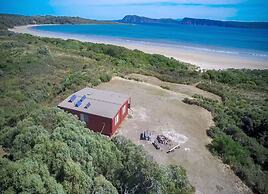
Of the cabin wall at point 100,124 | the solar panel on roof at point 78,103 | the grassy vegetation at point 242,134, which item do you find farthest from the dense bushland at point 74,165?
the solar panel on roof at point 78,103

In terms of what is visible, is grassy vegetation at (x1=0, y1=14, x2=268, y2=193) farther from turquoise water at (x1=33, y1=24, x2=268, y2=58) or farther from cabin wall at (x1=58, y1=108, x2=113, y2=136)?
turquoise water at (x1=33, y1=24, x2=268, y2=58)

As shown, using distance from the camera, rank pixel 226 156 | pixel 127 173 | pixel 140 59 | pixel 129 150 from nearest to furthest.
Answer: pixel 127 173, pixel 129 150, pixel 226 156, pixel 140 59

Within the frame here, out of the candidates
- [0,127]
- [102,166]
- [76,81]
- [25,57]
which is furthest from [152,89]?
[25,57]

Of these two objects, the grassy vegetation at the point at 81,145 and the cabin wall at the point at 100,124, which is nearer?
the grassy vegetation at the point at 81,145

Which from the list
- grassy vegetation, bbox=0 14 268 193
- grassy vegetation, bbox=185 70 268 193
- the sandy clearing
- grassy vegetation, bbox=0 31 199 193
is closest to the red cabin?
grassy vegetation, bbox=0 14 268 193

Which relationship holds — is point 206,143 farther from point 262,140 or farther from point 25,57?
point 25,57

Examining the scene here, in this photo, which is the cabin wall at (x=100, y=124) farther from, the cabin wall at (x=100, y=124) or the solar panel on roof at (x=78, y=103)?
the solar panel on roof at (x=78, y=103)
